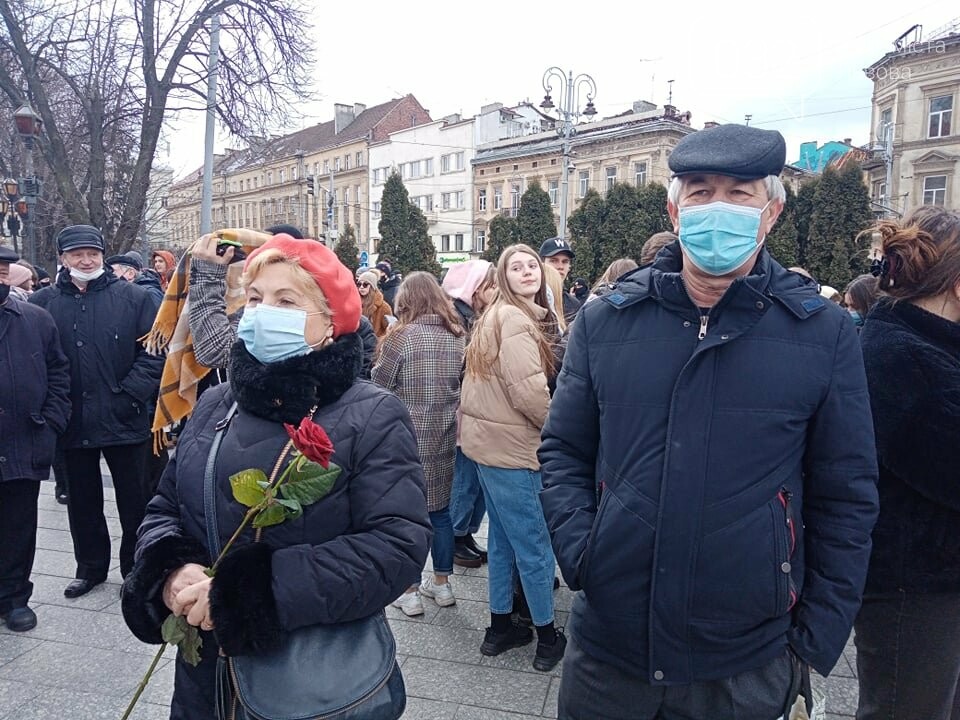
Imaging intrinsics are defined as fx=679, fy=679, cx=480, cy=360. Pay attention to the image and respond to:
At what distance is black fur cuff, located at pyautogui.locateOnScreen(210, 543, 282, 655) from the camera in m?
1.57

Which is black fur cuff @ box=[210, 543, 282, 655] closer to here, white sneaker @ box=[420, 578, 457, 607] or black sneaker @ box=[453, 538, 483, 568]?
white sneaker @ box=[420, 578, 457, 607]

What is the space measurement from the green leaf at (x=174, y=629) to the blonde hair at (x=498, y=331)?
1.97 meters

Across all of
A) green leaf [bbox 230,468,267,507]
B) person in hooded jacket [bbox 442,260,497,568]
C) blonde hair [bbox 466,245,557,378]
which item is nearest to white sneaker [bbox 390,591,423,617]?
person in hooded jacket [bbox 442,260,497,568]

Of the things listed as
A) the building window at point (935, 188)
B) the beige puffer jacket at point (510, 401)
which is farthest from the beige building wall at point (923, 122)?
the beige puffer jacket at point (510, 401)

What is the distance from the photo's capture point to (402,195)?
133ft

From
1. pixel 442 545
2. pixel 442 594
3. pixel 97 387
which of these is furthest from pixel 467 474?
pixel 97 387

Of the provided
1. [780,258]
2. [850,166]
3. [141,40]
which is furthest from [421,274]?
[850,166]

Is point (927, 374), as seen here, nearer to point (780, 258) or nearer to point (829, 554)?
point (829, 554)

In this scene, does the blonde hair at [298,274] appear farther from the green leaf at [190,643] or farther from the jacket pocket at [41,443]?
the jacket pocket at [41,443]

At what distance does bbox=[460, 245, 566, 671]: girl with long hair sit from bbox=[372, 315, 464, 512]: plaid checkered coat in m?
0.42

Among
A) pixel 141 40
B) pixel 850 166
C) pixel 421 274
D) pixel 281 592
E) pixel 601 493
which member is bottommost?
pixel 281 592

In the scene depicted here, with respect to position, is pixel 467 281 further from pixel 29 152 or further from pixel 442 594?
pixel 29 152

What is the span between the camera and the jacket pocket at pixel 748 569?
159cm

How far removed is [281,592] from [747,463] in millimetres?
1139
